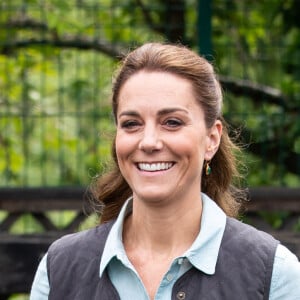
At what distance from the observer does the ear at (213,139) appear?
321 centimetres

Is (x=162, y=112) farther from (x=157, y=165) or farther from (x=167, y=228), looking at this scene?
(x=167, y=228)

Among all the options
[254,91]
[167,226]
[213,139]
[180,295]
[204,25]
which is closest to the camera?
[180,295]

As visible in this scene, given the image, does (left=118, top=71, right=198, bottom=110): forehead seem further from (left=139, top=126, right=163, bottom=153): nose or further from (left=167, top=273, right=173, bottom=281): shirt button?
(left=167, top=273, right=173, bottom=281): shirt button

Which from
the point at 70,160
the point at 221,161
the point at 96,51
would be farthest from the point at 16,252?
the point at 221,161

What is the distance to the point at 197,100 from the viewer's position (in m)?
3.17

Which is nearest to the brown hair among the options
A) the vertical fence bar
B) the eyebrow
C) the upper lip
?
the eyebrow

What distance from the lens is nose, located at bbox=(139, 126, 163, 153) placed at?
302 centimetres

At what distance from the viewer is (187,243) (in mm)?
3133

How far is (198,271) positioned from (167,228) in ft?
0.50

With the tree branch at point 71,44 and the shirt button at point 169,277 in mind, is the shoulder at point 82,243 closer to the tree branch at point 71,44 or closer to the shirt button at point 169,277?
the shirt button at point 169,277

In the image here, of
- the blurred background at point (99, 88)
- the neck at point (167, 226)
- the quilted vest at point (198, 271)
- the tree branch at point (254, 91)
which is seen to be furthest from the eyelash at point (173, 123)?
the tree branch at point (254, 91)

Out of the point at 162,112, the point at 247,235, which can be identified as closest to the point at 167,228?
the point at 247,235

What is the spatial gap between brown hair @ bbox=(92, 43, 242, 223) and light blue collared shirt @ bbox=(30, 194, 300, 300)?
230 mm

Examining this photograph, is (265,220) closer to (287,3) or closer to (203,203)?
(287,3)
